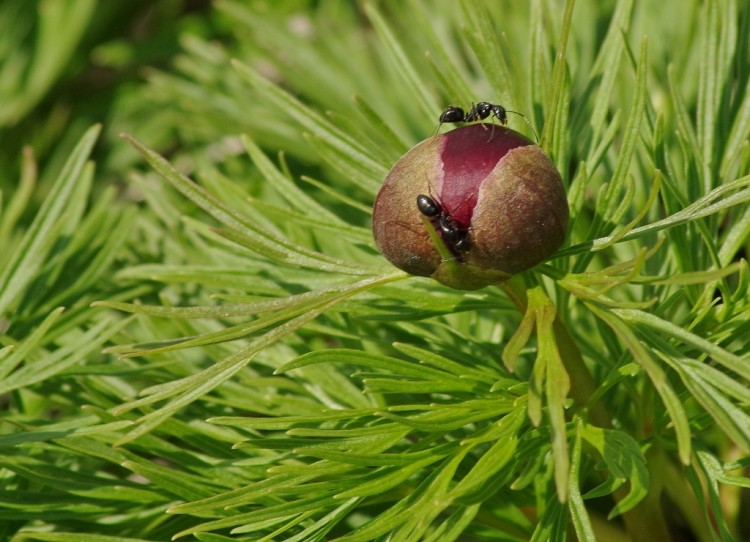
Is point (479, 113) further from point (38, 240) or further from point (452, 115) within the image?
point (38, 240)

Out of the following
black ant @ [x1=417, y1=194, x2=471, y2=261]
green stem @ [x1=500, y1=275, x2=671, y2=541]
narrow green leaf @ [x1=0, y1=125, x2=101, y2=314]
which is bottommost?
green stem @ [x1=500, y1=275, x2=671, y2=541]

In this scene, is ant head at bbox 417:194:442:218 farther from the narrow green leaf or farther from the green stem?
the narrow green leaf

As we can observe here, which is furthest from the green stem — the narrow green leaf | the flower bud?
the narrow green leaf

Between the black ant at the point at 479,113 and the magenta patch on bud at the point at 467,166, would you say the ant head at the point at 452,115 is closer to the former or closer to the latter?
the black ant at the point at 479,113

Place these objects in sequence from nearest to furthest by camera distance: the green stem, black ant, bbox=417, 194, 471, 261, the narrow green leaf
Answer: black ant, bbox=417, 194, 471, 261
the green stem
the narrow green leaf

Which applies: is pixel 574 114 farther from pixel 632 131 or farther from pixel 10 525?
pixel 10 525

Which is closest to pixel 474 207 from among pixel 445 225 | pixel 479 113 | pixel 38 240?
pixel 445 225

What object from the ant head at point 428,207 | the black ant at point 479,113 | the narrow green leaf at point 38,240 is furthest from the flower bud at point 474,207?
the narrow green leaf at point 38,240

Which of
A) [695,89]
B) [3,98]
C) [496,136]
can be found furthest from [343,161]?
[3,98]
